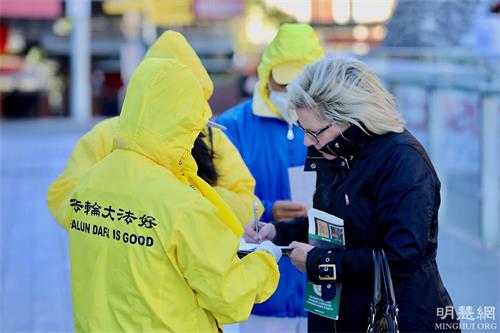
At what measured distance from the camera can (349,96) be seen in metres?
2.77

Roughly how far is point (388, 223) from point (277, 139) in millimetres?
1273

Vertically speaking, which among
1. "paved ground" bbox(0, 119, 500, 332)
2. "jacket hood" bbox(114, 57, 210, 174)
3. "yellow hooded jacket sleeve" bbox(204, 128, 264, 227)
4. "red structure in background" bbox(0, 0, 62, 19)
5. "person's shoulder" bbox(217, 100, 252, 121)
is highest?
"red structure in background" bbox(0, 0, 62, 19)

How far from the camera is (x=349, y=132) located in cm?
279

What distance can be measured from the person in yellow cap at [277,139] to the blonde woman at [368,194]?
0.83 metres

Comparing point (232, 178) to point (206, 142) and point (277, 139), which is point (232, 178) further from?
point (277, 139)

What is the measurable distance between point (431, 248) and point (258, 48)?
27984mm

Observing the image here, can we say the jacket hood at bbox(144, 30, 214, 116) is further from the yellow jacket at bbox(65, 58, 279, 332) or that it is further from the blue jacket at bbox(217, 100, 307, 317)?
the yellow jacket at bbox(65, 58, 279, 332)

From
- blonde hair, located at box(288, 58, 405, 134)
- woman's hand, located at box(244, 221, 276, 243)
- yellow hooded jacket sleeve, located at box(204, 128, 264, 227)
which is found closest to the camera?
blonde hair, located at box(288, 58, 405, 134)

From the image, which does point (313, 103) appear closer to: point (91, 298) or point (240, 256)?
point (240, 256)

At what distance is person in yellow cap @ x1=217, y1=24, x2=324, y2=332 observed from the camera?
3736mm

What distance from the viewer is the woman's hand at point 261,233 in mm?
3297

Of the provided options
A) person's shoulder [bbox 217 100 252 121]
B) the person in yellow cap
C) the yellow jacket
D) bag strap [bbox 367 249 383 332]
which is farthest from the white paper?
the yellow jacket

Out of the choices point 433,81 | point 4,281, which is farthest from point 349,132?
point 433,81

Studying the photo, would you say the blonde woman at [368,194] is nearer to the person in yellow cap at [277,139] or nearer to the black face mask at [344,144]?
the black face mask at [344,144]
